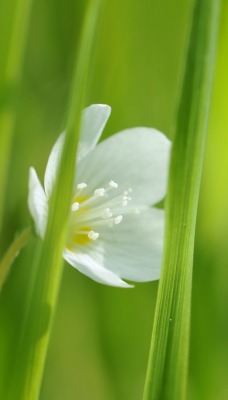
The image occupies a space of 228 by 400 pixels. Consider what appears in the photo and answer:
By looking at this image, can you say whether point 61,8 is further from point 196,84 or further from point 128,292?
point 196,84

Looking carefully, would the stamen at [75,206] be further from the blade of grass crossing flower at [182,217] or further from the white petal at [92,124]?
the blade of grass crossing flower at [182,217]

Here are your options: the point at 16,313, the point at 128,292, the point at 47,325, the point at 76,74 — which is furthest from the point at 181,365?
the point at 128,292

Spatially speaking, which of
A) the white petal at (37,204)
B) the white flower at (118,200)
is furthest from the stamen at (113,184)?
the white petal at (37,204)

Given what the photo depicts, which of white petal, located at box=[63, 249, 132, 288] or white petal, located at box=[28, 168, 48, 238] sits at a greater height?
white petal, located at box=[28, 168, 48, 238]

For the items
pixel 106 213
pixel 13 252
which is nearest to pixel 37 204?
pixel 13 252

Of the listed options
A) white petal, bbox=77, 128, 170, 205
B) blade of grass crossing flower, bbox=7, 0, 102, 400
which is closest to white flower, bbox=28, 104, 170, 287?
white petal, bbox=77, 128, 170, 205

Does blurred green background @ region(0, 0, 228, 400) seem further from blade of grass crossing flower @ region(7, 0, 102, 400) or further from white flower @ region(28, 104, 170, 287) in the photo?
blade of grass crossing flower @ region(7, 0, 102, 400)
